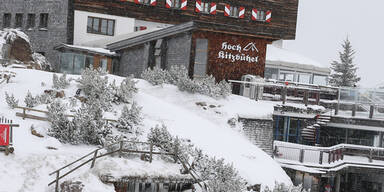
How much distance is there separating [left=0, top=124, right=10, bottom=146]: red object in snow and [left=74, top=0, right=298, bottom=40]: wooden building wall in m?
21.9

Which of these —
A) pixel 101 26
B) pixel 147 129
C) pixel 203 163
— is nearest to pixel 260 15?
pixel 101 26

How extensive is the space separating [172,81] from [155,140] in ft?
27.4

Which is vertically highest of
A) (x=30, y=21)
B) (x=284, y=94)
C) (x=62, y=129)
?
(x=30, y=21)

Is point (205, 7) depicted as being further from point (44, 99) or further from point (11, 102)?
point (11, 102)

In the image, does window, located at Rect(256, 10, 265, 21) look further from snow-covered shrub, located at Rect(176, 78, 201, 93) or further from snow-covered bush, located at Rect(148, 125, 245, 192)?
snow-covered bush, located at Rect(148, 125, 245, 192)

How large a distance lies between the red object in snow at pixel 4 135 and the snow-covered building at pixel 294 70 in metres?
26.9

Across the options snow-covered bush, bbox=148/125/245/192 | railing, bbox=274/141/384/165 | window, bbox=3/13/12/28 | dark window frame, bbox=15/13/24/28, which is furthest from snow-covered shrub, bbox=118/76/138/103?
window, bbox=3/13/12/28

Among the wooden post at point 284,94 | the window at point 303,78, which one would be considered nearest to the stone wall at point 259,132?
the wooden post at point 284,94

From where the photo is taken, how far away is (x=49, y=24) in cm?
4431

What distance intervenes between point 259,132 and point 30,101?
1094 centimetres

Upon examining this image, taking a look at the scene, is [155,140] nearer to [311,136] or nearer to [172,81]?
[172,81]

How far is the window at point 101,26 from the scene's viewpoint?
143 ft

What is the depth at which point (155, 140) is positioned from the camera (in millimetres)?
22953

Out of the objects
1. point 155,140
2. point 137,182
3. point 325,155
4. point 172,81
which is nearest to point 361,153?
point 325,155
